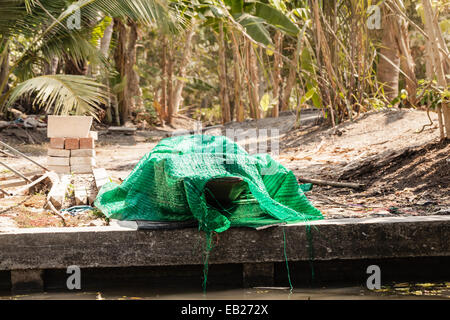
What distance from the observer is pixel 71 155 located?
8125mm

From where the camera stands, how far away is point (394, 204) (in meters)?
5.25

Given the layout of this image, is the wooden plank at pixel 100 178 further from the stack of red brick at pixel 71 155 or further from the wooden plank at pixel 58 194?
the stack of red brick at pixel 71 155

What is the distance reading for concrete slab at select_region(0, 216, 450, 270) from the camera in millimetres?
3965

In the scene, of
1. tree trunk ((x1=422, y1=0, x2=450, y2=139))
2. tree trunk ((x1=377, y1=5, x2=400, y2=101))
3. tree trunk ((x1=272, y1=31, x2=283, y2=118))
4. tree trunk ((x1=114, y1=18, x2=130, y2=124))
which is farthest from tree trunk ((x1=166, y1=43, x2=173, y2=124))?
tree trunk ((x1=422, y1=0, x2=450, y2=139))

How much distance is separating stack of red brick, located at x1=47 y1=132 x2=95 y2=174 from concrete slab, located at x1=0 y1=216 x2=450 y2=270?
418 centimetres

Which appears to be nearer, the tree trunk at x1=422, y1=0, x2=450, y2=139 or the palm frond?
the tree trunk at x1=422, y1=0, x2=450, y2=139

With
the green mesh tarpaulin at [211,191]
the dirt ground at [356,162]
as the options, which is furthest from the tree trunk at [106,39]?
the green mesh tarpaulin at [211,191]

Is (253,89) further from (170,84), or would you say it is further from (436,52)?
(436,52)

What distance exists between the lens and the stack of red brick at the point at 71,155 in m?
8.06

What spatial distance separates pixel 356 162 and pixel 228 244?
3.41m

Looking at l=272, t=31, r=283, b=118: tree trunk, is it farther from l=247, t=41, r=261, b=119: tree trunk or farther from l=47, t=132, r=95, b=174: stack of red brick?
l=47, t=132, r=95, b=174: stack of red brick

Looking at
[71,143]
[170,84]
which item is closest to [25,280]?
[71,143]

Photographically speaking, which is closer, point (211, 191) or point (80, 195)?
point (211, 191)
